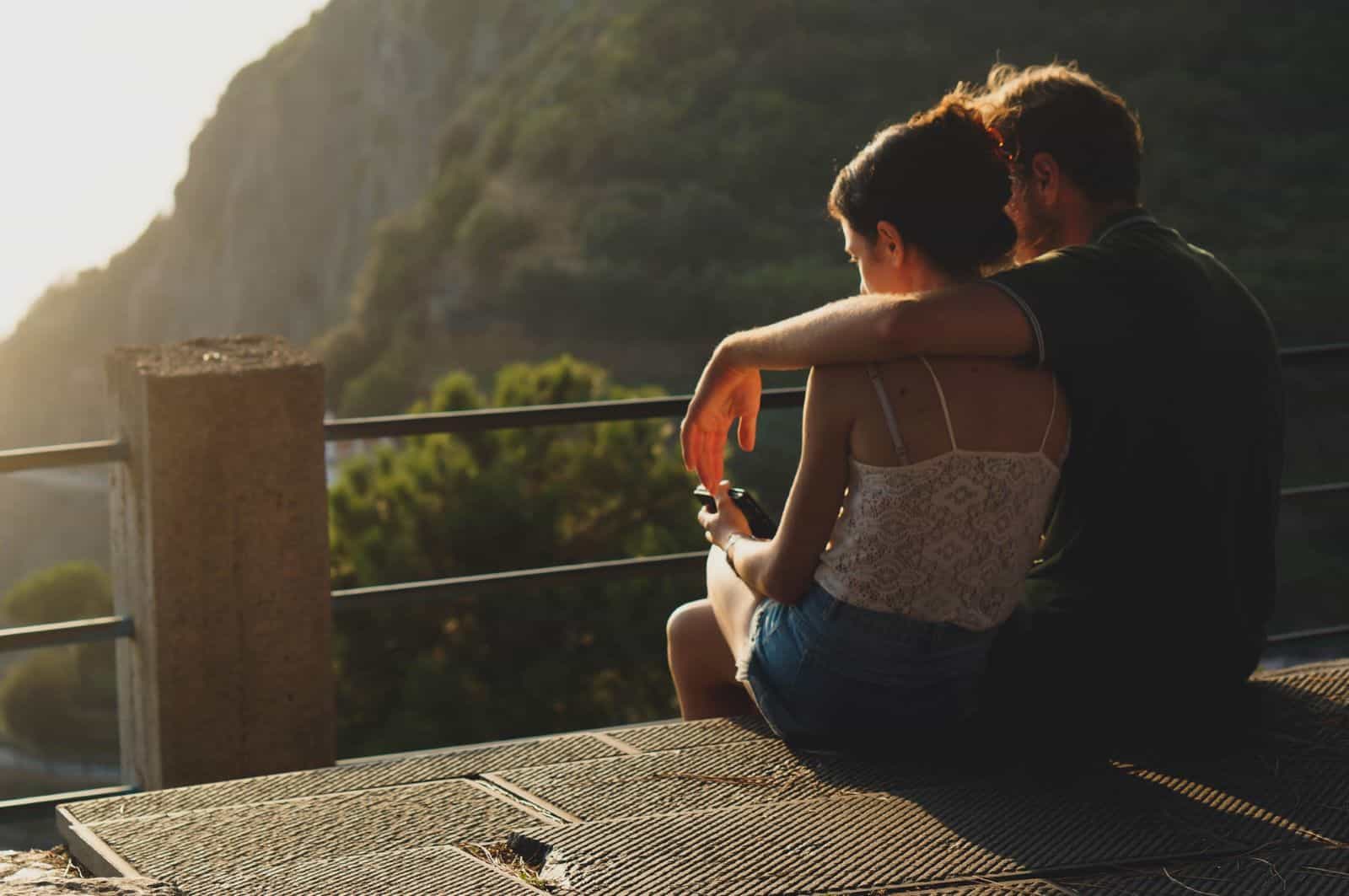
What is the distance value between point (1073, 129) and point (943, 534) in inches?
31.9

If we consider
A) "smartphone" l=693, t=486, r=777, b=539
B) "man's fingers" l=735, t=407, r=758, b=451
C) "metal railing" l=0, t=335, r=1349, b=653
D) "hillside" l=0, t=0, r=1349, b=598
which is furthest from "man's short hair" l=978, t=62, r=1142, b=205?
"hillside" l=0, t=0, r=1349, b=598

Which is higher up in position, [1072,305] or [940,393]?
[1072,305]

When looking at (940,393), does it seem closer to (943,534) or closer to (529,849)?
(943,534)

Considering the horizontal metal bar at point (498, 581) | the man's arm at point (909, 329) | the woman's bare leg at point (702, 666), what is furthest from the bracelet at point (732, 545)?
the horizontal metal bar at point (498, 581)

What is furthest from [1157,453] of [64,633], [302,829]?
[64,633]

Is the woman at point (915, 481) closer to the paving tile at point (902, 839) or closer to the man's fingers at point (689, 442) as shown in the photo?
the paving tile at point (902, 839)

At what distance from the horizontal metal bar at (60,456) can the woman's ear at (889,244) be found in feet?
6.40

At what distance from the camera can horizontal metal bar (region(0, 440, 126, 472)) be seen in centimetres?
382

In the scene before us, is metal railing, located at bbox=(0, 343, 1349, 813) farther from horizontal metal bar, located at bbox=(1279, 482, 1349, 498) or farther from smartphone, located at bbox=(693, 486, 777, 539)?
smartphone, located at bbox=(693, 486, 777, 539)

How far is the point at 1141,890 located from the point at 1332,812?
0.57 meters

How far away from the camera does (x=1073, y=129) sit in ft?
9.80

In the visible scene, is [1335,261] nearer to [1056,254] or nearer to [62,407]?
[1056,254]

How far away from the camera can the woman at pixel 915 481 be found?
8.89ft

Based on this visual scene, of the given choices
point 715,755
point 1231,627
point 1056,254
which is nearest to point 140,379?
point 715,755
